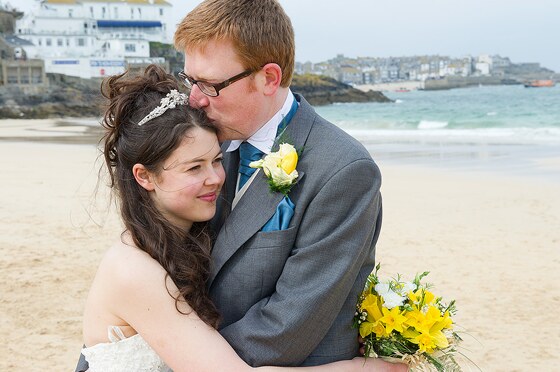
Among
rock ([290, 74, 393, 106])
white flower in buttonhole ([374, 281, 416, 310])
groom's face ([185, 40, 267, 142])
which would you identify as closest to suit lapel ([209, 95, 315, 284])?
groom's face ([185, 40, 267, 142])

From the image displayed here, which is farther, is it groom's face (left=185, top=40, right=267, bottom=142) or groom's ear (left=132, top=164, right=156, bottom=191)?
groom's ear (left=132, top=164, right=156, bottom=191)

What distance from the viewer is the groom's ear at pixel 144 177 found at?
2.45 metres

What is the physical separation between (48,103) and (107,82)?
168ft

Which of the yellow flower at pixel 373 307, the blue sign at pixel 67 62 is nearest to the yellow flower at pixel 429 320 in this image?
the yellow flower at pixel 373 307

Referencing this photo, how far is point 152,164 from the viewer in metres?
2.42

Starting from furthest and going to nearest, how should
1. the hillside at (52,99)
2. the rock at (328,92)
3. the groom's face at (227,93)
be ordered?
the rock at (328,92)
the hillside at (52,99)
the groom's face at (227,93)

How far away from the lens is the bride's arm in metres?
2.23

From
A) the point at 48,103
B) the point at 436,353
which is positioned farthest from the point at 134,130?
the point at 48,103

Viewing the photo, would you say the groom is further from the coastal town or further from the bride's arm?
the coastal town

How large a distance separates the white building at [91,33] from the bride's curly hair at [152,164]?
201 feet

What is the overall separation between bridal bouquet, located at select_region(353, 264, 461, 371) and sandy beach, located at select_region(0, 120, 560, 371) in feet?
3.84

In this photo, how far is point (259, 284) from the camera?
2.31m

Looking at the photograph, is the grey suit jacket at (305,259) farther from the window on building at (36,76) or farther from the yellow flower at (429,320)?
the window on building at (36,76)

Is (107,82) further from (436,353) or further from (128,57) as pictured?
(128,57)
